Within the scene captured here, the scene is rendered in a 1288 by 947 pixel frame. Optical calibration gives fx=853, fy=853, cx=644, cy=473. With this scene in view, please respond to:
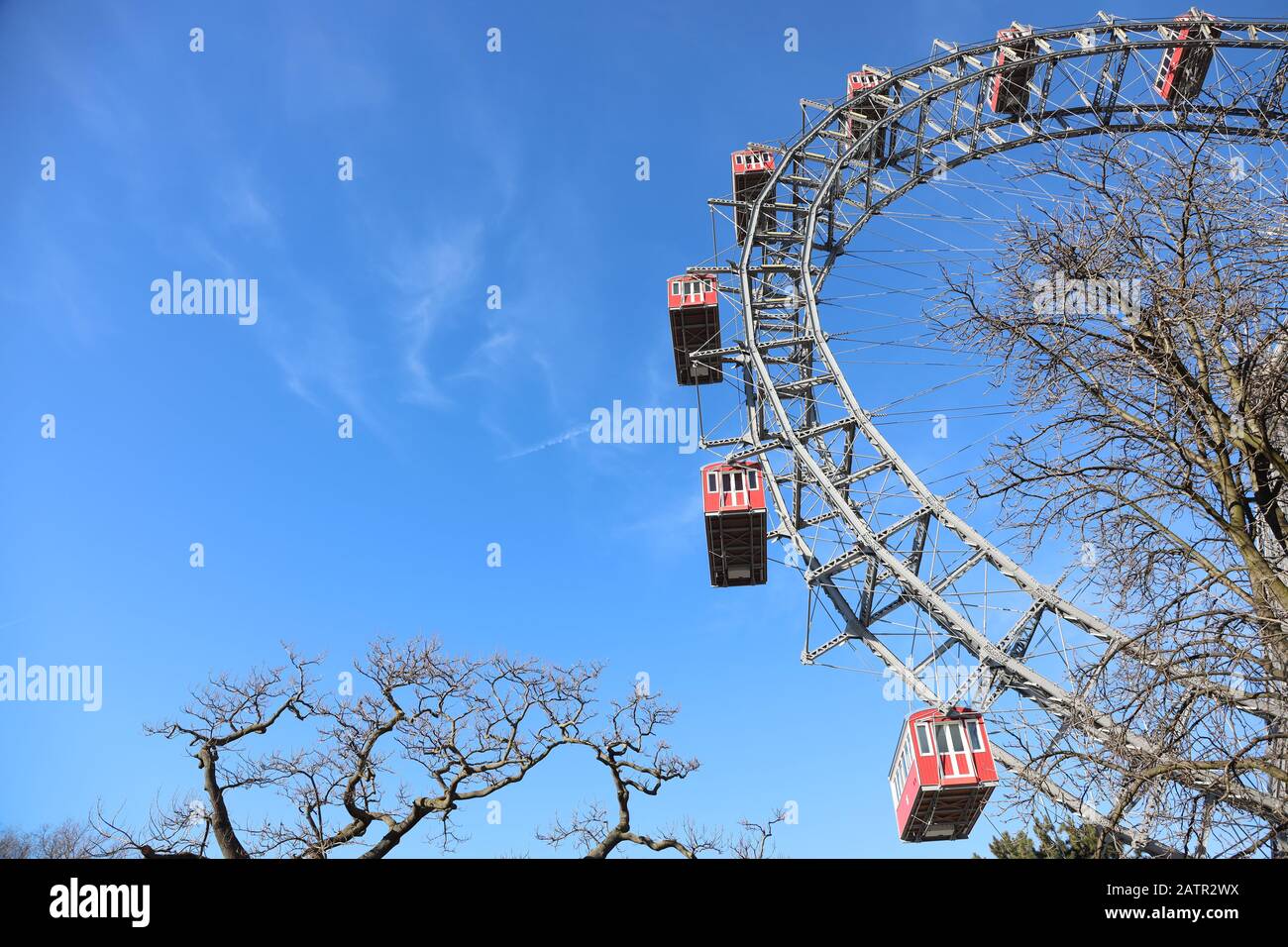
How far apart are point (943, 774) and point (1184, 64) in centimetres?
2251

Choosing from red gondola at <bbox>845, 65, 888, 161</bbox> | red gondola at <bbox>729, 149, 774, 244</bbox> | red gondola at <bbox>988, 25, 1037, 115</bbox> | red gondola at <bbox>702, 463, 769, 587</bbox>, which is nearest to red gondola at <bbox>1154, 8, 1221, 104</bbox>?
red gondola at <bbox>988, 25, 1037, 115</bbox>

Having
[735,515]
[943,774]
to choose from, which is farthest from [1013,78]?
[943,774]

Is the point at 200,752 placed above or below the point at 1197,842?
above

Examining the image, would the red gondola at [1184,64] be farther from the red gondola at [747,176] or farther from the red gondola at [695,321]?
the red gondola at [695,321]

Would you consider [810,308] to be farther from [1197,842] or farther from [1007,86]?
[1197,842]

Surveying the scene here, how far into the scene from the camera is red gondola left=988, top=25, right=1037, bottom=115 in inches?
1009

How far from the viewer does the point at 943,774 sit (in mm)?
16641

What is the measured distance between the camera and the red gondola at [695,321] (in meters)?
26.6

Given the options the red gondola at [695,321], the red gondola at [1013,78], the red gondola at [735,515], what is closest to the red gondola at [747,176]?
the red gondola at [695,321]

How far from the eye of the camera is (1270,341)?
6395 millimetres

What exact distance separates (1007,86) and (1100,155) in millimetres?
22003

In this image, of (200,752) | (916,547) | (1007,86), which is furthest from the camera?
(1007,86)
